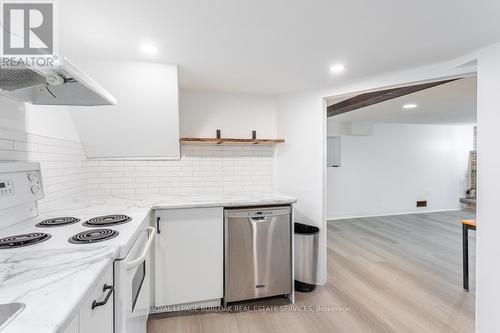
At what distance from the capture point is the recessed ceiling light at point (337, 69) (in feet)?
6.72

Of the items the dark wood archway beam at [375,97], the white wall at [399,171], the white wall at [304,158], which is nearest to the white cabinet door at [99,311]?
the white wall at [304,158]

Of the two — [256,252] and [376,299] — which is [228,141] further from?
[376,299]

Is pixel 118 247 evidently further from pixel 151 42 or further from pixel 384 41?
pixel 384 41

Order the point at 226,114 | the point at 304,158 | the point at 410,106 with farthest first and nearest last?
the point at 410,106 → the point at 226,114 → the point at 304,158

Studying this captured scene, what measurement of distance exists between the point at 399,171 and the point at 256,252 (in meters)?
4.75

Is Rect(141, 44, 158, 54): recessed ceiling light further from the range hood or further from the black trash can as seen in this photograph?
the black trash can

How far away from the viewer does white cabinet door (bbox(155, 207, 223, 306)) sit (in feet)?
6.49

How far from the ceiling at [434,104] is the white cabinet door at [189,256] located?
215 cm

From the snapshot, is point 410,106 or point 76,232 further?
point 410,106

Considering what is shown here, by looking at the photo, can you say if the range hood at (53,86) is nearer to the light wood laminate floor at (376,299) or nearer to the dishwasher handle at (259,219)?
the dishwasher handle at (259,219)

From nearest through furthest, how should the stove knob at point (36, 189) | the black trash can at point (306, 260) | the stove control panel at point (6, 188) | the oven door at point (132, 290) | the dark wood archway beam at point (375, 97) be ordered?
the oven door at point (132, 290)
the stove control panel at point (6, 188)
the stove knob at point (36, 189)
the black trash can at point (306, 260)
the dark wood archway beam at point (375, 97)

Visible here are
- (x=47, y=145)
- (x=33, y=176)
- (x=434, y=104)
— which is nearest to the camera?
(x=33, y=176)

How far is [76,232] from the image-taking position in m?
1.22

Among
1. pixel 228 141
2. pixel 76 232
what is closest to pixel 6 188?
pixel 76 232
